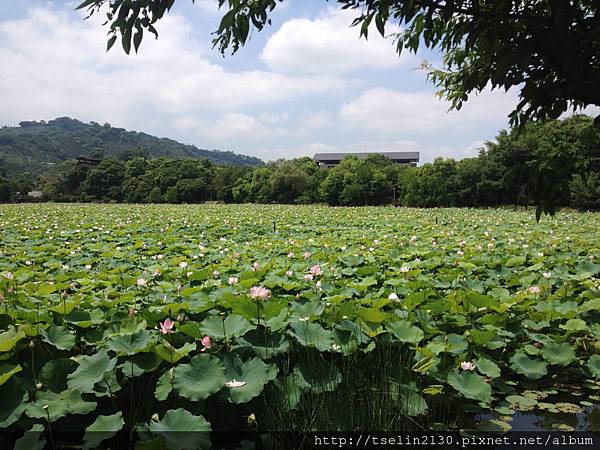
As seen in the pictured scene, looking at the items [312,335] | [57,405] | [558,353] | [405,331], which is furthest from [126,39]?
[558,353]

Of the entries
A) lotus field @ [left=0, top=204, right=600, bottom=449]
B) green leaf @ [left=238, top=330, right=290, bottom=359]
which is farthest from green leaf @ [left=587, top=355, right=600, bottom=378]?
green leaf @ [left=238, top=330, right=290, bottom=359]

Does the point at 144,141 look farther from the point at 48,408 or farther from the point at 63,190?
the point at 48,408

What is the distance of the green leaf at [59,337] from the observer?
6.18 feet

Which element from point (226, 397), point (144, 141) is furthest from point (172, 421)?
point (144, 141)

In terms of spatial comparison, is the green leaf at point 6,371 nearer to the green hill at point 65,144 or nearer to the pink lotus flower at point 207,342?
the pink lotus flower at point 207,342

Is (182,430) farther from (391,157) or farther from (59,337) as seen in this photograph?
(391,157)

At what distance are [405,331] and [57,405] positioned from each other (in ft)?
5.42

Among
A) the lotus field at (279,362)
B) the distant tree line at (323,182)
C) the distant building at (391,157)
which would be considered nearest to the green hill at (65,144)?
the distant tree line at (323,182)

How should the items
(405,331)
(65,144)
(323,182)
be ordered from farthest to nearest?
(65,144) < (323,182) < (405,331)

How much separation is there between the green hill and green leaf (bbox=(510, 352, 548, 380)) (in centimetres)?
8995

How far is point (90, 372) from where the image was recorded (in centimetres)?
170

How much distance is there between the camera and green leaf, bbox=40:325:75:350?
188cm

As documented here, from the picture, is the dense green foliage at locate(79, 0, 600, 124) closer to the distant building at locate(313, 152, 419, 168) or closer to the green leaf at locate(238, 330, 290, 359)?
the green leaf at locate(238, 330, 290, 359)

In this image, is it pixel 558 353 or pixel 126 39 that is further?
pixel 558 353
